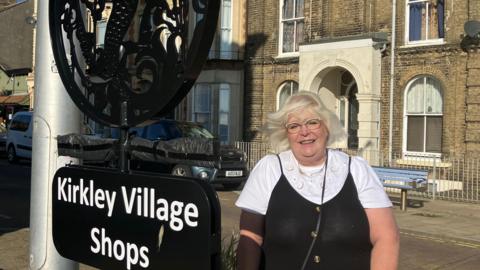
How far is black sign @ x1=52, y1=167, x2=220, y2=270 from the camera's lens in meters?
2.01

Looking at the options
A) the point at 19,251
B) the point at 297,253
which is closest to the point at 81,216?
the point at 297,253

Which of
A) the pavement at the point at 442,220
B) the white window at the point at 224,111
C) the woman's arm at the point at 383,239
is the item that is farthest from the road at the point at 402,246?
the white window at the point at 224,111

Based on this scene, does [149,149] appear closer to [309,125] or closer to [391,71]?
[309,125]

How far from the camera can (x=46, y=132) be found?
3.51 metres

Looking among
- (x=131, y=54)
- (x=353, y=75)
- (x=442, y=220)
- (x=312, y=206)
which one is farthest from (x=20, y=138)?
(x=312, y=206)

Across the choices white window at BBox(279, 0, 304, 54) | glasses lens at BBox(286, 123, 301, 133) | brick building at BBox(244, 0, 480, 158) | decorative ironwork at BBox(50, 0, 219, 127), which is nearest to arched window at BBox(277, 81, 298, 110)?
brick building at BBox(244, 0, 480, 158)

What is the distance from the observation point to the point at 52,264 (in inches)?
138

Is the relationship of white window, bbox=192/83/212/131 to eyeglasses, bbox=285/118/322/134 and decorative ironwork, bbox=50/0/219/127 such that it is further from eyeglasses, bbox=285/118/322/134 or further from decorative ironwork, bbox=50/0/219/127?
eyeglasses, bbox=285/118/322/134

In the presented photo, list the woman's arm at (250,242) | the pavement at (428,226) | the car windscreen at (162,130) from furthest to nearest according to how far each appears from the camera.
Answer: the car windscreen at (162,130) → the pavement at (428,226) → the woman's arm at (250,242)

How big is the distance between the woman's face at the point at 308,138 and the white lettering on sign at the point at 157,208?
2.40 ft

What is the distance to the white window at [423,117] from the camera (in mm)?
16469

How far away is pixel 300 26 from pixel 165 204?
1884 cm

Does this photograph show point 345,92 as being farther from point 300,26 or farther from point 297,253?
point 297,253

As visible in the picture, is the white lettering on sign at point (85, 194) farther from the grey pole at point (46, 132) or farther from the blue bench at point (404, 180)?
the blue bench at point (404, 180)
